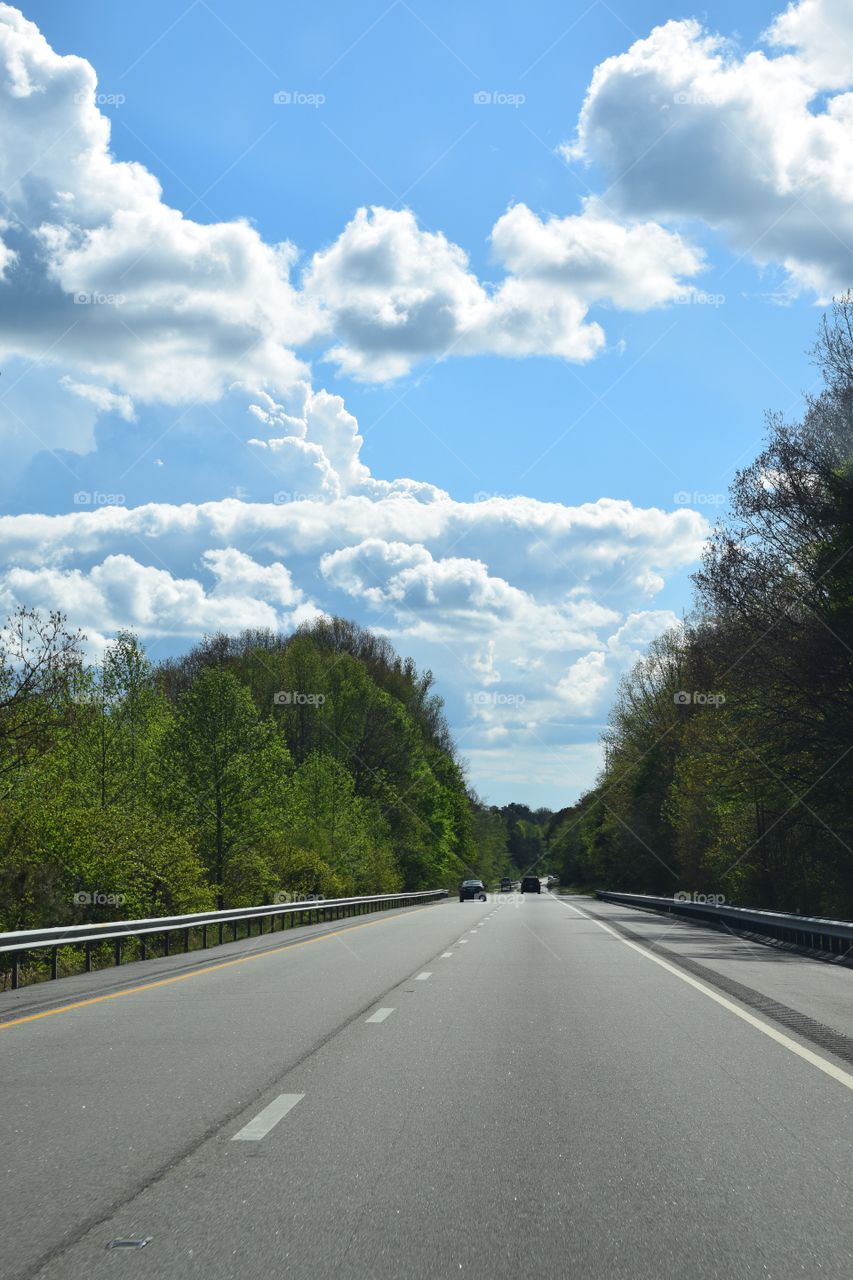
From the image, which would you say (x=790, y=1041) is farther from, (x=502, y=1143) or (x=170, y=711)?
(x=170, y=711)

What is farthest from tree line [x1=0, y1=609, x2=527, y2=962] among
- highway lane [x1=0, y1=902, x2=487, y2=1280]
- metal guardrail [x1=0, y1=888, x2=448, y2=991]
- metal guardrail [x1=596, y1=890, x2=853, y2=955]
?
metal guardrail [x1=596, y1=890, x2=853, y2=955]

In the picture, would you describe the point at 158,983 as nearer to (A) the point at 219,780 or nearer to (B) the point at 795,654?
(B) the point at 795,654

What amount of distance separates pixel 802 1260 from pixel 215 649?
89.6 metres

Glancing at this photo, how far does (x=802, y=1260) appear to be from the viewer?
17.2 feet

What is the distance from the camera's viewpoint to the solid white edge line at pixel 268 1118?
7.51 m

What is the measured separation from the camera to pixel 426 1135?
297 inches

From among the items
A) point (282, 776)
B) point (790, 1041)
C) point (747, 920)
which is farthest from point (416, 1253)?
point (282, 776)

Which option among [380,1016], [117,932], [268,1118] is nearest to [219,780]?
[117,932]

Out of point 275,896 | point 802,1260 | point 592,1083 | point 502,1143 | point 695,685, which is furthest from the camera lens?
point 275,896

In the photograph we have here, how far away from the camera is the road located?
536 cm

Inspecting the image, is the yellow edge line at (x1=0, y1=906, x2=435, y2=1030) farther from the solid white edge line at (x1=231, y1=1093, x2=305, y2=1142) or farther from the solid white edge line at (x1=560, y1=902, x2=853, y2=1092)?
the solid white edge line at (x1=560, y1=902, x2=853, y2=1092)

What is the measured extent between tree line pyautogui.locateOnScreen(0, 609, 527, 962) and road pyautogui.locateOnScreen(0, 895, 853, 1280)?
11.7 metres

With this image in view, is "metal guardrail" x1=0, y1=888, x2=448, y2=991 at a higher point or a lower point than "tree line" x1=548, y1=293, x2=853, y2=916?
lower

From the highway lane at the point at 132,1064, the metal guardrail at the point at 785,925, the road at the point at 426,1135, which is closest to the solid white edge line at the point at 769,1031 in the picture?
the road at the point at 426,1135
